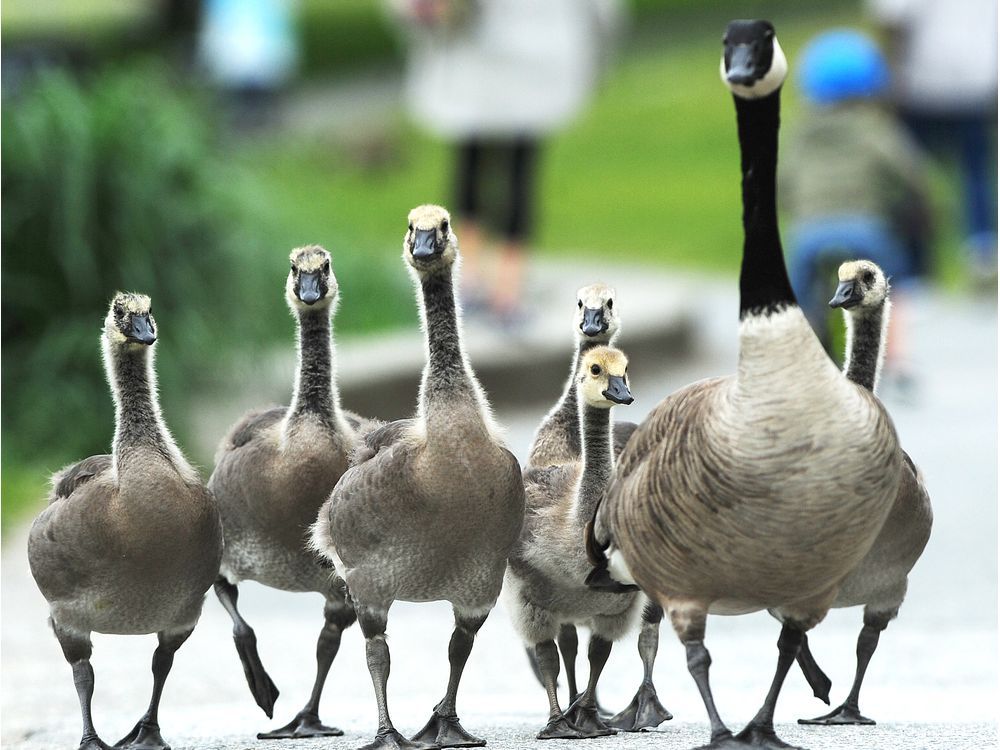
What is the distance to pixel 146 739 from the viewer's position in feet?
18.4

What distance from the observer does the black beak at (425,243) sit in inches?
207

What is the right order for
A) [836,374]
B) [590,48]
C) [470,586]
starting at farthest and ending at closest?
1. [590,48]
2. [470,586]
3. [836,374]

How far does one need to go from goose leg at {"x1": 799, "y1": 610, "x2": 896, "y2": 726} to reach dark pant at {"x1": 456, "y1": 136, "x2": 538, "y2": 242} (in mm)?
7718

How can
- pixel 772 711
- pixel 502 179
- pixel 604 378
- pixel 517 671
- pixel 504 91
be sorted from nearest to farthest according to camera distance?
1. pixel 772 711
2. pixel 604 378
3. pixel 517 671
4. pixel 504 91
5. pixel 502 179

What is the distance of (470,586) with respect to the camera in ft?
17.2

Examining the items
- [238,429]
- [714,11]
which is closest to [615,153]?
[714,11]

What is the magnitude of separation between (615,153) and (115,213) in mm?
16888

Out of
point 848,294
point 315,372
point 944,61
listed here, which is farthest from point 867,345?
point 944,61

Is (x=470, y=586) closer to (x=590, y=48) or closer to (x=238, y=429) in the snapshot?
(x=238, y=429)

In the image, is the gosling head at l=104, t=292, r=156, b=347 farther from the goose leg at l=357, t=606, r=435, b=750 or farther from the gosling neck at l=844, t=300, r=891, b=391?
the gosling neck at l=844, t=300, r=891, b=391

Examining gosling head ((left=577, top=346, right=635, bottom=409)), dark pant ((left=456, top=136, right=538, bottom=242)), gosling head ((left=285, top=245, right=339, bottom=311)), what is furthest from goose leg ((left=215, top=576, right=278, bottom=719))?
dark pant ((left=456, top=136, right=538, bottom=242))

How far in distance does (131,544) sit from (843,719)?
7.86ft

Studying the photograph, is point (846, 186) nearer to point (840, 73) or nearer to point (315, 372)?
point (840, 73)

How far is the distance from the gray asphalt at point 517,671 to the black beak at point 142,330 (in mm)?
1358
